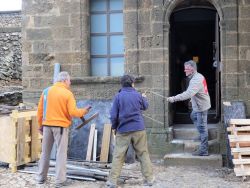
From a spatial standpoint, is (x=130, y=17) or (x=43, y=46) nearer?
(x=130, y=17)

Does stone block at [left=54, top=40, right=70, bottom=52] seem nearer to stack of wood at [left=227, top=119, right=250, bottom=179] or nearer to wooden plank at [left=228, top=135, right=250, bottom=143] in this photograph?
stack of wood at [left=227, top=119, right=250, bottom=179]

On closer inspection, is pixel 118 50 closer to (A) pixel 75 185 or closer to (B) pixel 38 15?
(B) pixel 38 15

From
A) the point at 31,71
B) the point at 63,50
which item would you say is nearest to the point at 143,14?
the point at 63,50

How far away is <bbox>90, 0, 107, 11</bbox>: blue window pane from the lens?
10.2 metres

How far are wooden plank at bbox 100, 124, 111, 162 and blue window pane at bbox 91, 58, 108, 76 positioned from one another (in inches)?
52.7

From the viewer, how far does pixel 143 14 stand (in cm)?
970

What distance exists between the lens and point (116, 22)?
10.1 metres

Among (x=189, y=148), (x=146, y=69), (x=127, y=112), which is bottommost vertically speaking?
(x=189, y=148)

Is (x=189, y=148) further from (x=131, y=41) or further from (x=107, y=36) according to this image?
(x=107, y=36)

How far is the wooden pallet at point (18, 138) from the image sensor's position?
8.47 meters

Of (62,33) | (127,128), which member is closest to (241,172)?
(127,128)

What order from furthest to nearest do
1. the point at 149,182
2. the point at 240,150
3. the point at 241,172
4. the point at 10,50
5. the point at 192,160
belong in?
the point at 10,50
the point at 192,160
the point at 240,150
the point at 241,172
the point at 149,182

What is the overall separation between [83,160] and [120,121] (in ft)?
8.66

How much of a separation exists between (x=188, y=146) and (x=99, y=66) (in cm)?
278
